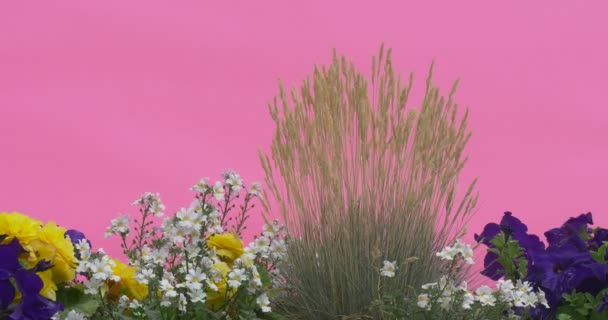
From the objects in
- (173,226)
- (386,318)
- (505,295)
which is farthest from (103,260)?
(505,295)

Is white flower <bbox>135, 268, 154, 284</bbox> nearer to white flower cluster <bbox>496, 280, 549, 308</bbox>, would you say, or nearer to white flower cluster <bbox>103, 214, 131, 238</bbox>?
→ white flower cluster <bbox>103, 214, 131, 238</bbox>

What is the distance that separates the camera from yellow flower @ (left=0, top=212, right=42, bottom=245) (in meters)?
3.50

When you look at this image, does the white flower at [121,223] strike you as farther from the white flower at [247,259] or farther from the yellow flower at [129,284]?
the white flower at [247,259]

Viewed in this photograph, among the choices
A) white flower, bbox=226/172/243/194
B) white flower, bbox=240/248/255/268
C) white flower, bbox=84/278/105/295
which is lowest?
white flower, bbox=84/278/105/295

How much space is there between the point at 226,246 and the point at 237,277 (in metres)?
0.80

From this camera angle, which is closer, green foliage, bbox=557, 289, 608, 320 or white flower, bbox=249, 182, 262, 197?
green foliage, bbox=557, 289, 608, 320

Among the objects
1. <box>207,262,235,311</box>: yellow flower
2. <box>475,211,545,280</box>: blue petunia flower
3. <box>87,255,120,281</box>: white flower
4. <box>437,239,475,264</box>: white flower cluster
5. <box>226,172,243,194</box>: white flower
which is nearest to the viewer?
<box>87,255,120,281</box>: white flower

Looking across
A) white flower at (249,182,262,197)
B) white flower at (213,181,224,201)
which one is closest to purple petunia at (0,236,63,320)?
white flower at (213,181,224,201)

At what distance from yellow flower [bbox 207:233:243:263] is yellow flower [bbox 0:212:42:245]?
85cm

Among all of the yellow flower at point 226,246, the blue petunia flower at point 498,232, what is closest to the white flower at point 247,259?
the yellow flower at point 226,246

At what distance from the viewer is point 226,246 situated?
4.10 m

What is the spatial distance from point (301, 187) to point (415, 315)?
0.86 metres

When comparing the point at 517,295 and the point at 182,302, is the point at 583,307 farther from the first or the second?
the point at 182,302

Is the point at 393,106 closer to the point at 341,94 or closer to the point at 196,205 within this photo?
the point at 341,94
